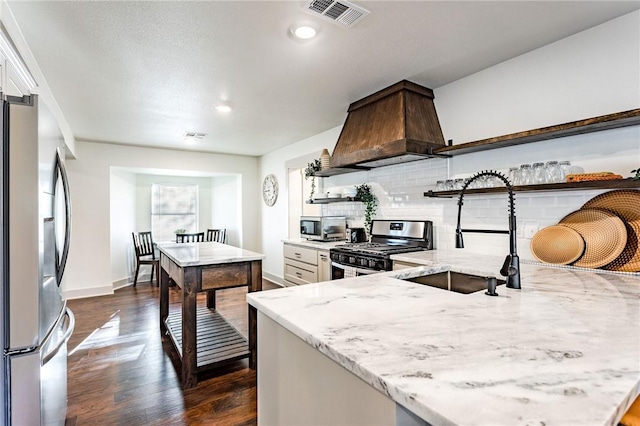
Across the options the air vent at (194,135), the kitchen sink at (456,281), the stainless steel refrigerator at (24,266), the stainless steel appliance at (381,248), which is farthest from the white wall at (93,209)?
the kitchen sink at (456,281)

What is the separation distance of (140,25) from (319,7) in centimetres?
111

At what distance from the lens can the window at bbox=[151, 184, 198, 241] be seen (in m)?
6.66

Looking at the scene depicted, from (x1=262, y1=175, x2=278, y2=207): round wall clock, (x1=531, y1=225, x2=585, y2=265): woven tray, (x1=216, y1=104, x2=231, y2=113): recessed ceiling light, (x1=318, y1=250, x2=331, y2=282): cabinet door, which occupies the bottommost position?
(x1=318, y1=250, x2=331, y2=282): cabinet door

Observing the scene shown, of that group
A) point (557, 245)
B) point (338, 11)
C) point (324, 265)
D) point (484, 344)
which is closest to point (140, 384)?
point (324, 265)

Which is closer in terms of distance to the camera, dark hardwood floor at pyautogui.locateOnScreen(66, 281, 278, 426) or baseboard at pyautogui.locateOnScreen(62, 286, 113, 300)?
dark hardwood floor at pyautogui.locateOnScreen(66, 281, 278, 426)

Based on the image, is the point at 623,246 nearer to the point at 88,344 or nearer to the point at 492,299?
the point at 492,299

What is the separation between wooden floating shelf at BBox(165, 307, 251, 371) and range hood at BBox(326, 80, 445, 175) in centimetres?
203

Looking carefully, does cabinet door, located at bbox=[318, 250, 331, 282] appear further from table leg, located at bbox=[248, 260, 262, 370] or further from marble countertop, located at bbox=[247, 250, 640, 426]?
marble countertop, located at bbox=[247, 250, 640, 426]

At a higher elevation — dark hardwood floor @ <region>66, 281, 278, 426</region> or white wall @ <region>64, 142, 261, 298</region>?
white wall @ <region>64, 142, 261, 298</region>

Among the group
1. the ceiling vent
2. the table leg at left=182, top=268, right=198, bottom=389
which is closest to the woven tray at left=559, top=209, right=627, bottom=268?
the ceiling vent

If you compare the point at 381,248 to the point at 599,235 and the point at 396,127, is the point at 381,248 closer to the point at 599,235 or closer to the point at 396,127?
the point at 396,127

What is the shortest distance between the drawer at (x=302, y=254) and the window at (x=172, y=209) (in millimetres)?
3640

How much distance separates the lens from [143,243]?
6.10 meters

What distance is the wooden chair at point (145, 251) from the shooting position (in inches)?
220
